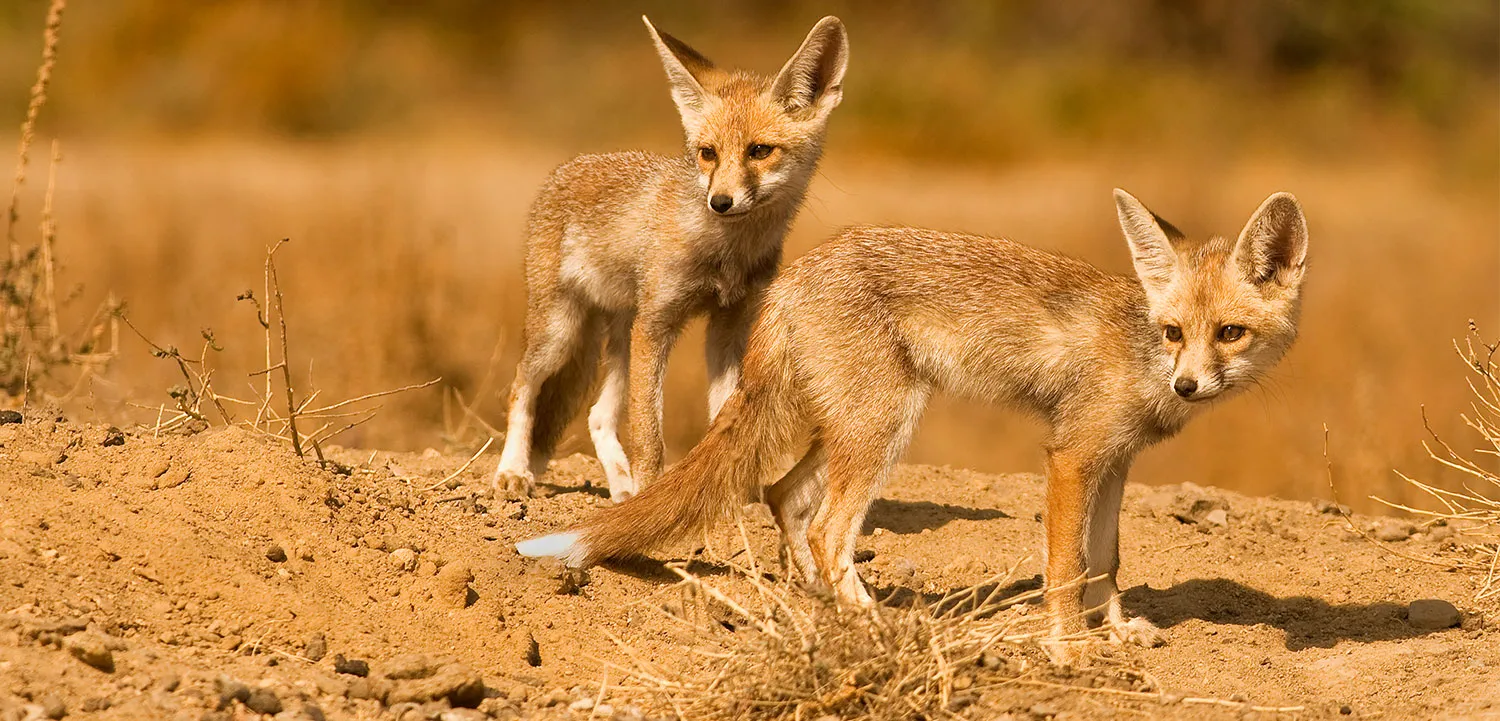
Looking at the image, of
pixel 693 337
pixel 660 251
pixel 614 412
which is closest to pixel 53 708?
pixel 660 251

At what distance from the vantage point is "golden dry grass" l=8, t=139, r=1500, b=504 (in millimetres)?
10508

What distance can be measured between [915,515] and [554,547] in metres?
2.11

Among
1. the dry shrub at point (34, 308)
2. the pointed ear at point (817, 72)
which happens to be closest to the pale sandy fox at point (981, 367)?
the pointed ear at point (817, 72)

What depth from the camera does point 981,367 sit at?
20.0ft

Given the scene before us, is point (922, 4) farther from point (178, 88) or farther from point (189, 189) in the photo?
point (189, 189)

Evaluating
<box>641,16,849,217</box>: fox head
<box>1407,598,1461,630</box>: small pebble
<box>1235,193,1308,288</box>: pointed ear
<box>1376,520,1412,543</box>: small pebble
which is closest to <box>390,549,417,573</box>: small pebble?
<box>641,16,849,217</box>: fox head

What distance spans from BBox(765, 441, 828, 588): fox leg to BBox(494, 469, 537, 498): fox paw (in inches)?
47.8

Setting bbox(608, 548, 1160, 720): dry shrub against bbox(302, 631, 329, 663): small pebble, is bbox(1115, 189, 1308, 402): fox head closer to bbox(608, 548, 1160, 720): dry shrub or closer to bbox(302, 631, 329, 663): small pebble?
bbox(608, 548, 1160, 720): dry shrub

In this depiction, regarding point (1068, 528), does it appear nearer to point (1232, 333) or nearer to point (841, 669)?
point (1232, 333)

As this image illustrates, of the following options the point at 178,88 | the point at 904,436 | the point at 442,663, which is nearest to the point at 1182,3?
the point at 178,88

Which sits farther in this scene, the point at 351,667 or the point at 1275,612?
the point at 1275,612

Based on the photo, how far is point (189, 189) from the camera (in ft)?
49.4

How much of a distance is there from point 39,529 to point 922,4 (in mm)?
21210

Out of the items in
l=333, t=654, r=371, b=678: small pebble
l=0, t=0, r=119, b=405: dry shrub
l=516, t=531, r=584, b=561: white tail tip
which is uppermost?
l=0, t=0, r=119, b=405: dry shrub
